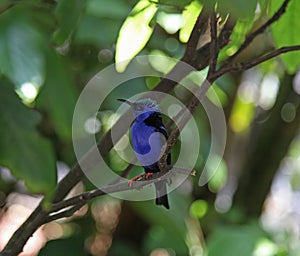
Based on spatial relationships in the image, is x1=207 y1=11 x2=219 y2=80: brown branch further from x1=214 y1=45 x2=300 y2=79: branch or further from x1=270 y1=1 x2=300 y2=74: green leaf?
x1=270 y1=1 x2=300 y2=74: green leaf

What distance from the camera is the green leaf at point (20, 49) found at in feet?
3.85

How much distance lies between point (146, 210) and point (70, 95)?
16.2 inches

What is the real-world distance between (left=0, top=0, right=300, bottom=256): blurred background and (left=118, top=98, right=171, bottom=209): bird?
6 centimetres

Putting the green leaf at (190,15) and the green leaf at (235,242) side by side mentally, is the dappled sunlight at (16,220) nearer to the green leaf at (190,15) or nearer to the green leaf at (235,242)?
the green leaf at (235,242)

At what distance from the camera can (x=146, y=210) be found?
5.51ft

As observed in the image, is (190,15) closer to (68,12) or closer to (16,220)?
(68,12)

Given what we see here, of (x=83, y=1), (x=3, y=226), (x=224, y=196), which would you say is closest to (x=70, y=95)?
(x=83, y=1)

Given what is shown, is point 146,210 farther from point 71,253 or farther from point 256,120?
point 256,120

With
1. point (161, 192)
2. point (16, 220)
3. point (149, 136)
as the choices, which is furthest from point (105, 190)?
point (16, 220)

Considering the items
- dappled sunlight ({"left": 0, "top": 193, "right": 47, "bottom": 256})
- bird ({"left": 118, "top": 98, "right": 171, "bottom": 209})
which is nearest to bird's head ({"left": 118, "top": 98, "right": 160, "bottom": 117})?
bird ({"left": 118, "top": 98, "right": 171, "bottom": 209})

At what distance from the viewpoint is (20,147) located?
1.22 meters

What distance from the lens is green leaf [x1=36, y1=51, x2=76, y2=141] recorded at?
4.58 feet

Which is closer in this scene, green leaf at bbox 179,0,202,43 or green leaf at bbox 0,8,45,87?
green leaf at bbox 179,0,202,43

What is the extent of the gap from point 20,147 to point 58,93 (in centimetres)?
22
